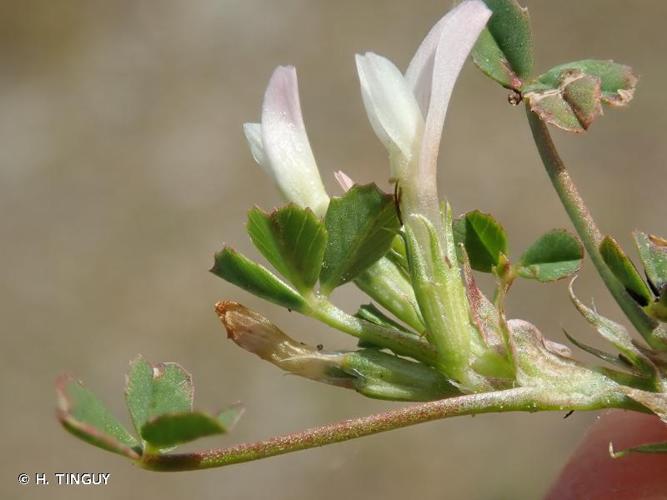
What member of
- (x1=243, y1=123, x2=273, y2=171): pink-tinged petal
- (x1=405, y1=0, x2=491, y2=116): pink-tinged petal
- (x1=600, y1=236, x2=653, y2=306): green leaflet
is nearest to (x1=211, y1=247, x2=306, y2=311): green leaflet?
(x1=243, y1=123, x2=273, y2=171): pink-tinged petal

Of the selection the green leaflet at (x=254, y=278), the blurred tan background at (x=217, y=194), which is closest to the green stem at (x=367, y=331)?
the green leaflet at (x=254, y=278)

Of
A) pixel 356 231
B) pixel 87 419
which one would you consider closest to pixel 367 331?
pixel 356 231

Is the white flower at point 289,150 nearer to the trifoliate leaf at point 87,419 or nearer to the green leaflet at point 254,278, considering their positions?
the green leaflet at point 254,278

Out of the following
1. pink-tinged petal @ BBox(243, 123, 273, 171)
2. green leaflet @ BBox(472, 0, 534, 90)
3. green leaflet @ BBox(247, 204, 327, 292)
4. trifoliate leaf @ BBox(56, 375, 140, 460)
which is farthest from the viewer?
green leaflet @ BBox(472, 0, 534, 90)

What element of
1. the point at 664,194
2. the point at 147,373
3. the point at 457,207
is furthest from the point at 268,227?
the point at 664,194

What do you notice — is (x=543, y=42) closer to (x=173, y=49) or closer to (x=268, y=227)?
(x=173, y=49)

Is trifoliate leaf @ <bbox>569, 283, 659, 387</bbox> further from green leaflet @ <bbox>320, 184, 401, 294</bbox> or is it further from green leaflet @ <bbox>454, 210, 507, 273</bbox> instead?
green leaflet @ <bbox>320, 184, 401, 294</bbox>
